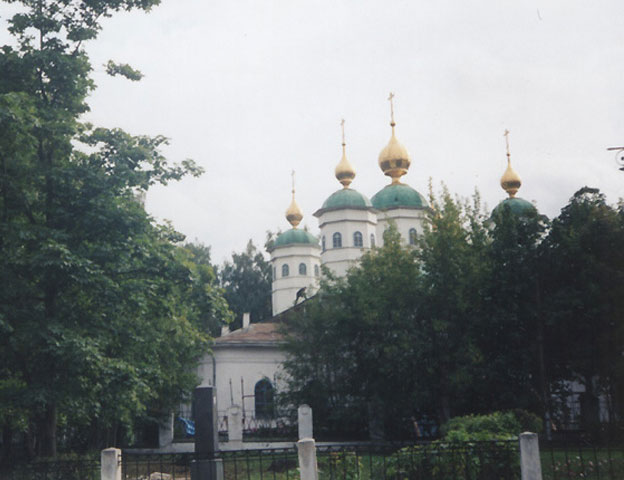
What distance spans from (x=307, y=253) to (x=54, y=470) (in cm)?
3618

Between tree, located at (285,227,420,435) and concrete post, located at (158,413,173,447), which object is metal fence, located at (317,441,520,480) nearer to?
tree, located at (285,227,420,435)

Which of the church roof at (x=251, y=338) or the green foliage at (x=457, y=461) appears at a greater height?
the church roof at (x=251, y=338)

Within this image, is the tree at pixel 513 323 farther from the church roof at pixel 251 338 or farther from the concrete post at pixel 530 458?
the church roof at pixel 251 338

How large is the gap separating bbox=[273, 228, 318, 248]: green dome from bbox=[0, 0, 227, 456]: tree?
32086 mm

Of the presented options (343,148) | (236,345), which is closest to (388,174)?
(343,148)

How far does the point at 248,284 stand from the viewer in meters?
56.9

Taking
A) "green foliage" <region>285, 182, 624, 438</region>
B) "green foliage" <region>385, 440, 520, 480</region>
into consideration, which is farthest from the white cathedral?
"green foliage" <region>385, 440, 520, 480</region>

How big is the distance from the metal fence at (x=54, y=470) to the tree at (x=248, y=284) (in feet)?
137

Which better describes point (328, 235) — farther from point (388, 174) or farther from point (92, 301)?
point (92, 301)

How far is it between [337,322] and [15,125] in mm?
11663

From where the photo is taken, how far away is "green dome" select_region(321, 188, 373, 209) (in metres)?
42.5

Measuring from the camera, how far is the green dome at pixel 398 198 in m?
42.8

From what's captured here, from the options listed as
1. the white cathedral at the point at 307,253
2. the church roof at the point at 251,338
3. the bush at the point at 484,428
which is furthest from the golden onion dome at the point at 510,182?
the bush at the point at 484,428

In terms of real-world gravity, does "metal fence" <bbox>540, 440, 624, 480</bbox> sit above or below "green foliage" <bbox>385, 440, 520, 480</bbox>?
below
